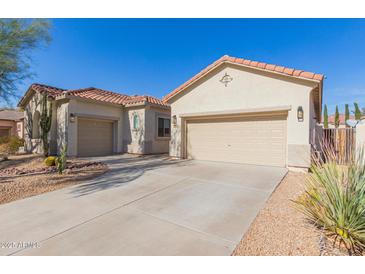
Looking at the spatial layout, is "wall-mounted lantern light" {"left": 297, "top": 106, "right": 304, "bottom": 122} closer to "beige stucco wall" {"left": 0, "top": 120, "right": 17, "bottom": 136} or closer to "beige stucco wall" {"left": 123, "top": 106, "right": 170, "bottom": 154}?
"beige stucco wall" {"left": 123, "top": 106, "right": 170, "bottom": 154}

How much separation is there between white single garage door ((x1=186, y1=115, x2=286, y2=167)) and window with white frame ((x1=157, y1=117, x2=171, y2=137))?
149 inches

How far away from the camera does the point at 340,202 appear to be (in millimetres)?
3021

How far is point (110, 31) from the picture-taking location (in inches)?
335

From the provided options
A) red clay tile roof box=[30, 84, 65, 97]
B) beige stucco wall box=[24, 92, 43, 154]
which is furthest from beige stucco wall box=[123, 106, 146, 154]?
beige stucco wall box=[24, 92, 43, 154]

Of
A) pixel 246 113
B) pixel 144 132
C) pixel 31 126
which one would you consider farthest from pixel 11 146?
pixel 246 113

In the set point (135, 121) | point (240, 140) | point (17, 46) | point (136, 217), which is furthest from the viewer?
point (135, 121)

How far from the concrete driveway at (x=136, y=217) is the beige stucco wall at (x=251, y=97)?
268cm

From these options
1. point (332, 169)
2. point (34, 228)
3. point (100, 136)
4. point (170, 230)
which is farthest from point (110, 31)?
point (332, 169)

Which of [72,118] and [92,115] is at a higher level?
[92,115]

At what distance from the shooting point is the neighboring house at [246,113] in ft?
25.3

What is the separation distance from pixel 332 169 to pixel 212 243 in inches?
105

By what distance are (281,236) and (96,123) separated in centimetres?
1296

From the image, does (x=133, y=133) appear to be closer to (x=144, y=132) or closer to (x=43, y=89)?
(x=144, y=132)

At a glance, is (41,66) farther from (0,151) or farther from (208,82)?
(208,82)
